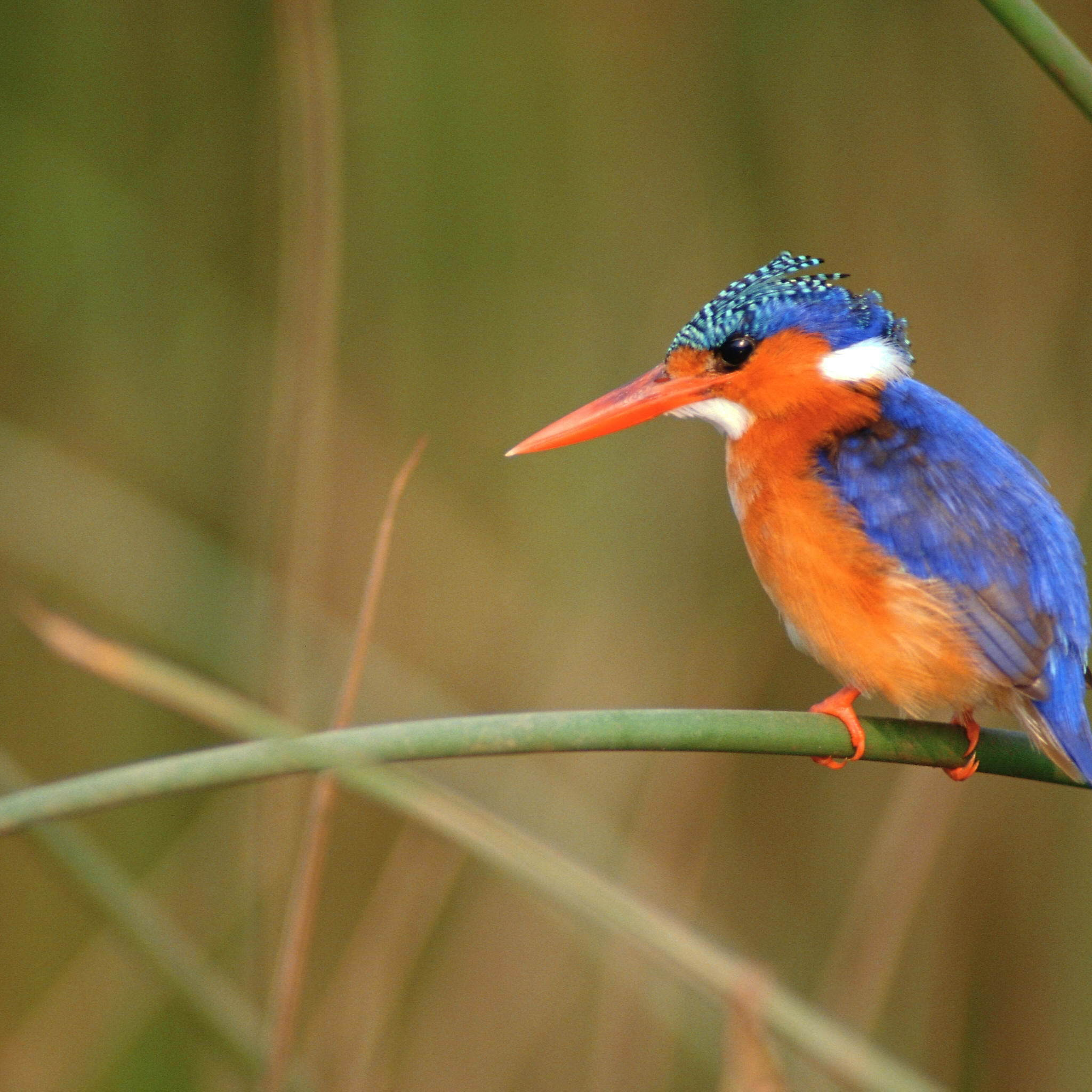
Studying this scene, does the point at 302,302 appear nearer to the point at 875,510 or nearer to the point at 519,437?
the point at 875,510

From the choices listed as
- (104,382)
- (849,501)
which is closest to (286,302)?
(849,501)

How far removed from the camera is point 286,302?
1.72m

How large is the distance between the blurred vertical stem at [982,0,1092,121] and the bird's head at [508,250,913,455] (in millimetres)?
732

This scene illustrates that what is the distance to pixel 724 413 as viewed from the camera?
1801mm

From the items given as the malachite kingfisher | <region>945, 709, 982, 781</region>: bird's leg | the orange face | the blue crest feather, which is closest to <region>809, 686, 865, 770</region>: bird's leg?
the malachite kingfisher

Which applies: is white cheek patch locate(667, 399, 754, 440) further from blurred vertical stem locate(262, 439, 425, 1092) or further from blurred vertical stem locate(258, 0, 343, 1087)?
blurred vertical stem locate(262, 439, 425, 1092)

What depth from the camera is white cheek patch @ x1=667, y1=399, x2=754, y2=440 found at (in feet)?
5.88

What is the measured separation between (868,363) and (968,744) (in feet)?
1.96

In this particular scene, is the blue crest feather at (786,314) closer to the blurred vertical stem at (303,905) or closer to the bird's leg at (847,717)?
the bird's leg at (847,717)

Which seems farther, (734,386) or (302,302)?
(734,386)

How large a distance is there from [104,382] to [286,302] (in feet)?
3.38

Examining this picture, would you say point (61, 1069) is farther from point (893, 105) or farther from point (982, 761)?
point (893, 105)

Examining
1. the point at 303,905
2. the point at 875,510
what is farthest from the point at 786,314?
the point at 303,905

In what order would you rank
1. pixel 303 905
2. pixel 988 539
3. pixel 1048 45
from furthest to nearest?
pixel 988 539 → pixel 303 905 → pixel 1048 45
